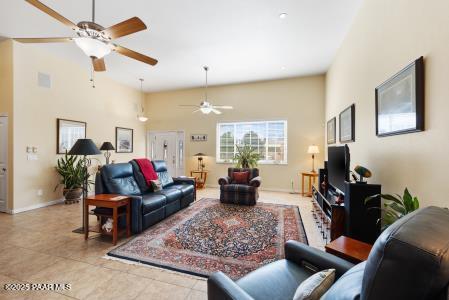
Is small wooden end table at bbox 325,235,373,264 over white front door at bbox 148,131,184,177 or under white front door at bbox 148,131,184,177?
under

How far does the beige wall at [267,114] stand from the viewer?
19.1ft

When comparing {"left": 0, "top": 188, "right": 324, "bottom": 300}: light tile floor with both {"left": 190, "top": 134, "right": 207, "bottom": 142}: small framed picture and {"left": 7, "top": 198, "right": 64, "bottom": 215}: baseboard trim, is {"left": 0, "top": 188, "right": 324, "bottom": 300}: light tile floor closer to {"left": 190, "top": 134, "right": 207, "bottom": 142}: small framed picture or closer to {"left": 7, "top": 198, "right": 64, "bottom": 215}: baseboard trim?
{"left": 7, "top": 198, "right": 64, "bottom": 215}: baseboard trim

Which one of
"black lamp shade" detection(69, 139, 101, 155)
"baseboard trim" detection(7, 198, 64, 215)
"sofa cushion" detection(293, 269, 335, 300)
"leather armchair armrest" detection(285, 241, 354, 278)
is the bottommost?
"baseboard trim" detection(7, 198, 64, 215)

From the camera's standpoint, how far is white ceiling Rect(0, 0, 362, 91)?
9.62 ft

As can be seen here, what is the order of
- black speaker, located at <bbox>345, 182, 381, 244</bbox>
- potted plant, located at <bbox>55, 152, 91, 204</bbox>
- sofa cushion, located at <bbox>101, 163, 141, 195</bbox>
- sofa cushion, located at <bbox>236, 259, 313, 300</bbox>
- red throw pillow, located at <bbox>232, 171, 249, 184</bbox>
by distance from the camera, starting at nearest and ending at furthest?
sofa cushion, located at <bbox>236, 259, 313, 300</bbox>
black speaker, located at <bbox>345, 182, 381, 244</bbox>
sofa cushion, located at <bbox>101, 163, 141, 195</bbox>
potted plant, located at <bbox>55, 152, 91, 204</bbox>
red throw pillow, located at <bbox>232, 171, 249, 184</bbox>

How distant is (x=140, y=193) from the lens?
372 centimetres

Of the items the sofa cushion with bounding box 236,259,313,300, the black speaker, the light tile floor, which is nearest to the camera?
the sofa cushion with bounding box 236,259,313,300

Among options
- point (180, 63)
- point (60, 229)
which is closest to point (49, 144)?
point (60, 229)

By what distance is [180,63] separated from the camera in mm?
4934

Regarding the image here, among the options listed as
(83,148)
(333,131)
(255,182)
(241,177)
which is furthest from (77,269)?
(333,131)

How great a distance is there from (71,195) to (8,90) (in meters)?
2.36

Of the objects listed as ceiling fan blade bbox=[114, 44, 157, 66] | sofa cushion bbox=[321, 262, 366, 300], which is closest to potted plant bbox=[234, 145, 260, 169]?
ceiling fan blade bbox=[114, 44, 157, 66]

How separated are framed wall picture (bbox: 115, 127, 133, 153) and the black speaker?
20.2ft

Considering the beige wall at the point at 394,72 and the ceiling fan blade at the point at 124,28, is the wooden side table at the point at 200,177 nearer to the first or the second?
the beige wall at the point at 394,72
